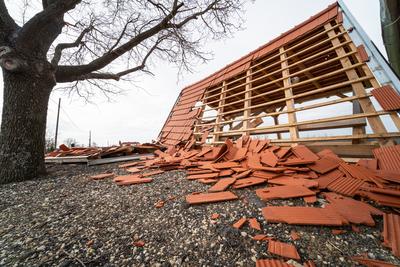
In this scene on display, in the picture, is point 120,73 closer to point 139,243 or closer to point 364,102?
point 139,243

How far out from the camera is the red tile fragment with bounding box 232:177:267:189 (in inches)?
86.7

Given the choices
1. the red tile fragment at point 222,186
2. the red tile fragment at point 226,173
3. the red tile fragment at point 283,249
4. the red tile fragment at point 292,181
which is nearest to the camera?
the red tile fragment at point 283,249

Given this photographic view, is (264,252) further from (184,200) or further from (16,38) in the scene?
(16,38)

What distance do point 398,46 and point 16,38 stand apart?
8078 mm

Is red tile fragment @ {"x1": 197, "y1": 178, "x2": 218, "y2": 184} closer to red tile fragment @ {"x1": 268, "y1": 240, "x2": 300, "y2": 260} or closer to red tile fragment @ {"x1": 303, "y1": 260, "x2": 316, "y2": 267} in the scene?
red tile fragment @ {"x1": 268, "y1": 240, "x2": 300, "y2": 260}

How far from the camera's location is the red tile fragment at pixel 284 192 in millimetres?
1810

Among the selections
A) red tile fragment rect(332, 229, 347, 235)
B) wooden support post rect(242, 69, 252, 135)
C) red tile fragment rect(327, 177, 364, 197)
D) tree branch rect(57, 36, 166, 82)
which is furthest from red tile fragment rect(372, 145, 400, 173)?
tree branch rect(57, 36, 166, 82)

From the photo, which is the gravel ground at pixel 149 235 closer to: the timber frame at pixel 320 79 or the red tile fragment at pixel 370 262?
the red tile fragment at pixel 370 262

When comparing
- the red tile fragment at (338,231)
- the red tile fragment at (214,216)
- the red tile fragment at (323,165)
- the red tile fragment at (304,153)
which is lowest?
the red tile fragment at (338,231)

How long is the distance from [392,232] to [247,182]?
4.19ft

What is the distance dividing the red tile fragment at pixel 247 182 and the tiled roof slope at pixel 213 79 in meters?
3.37

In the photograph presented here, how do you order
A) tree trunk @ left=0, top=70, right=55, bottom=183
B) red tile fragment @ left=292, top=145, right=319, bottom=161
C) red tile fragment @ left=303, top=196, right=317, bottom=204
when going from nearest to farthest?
red tile fragment @ left=303, top=196, right=317, bottom=204 < red tile fragment @ left=292, top=145, right=319, bottom=161 < tree trunk @ left=0, top=70, right=55, bottom=183

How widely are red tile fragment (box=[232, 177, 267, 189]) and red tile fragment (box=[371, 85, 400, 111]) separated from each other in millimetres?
1934

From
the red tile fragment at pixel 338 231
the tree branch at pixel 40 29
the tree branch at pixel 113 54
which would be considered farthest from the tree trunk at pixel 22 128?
the red tile fragment at pixel 338 231
